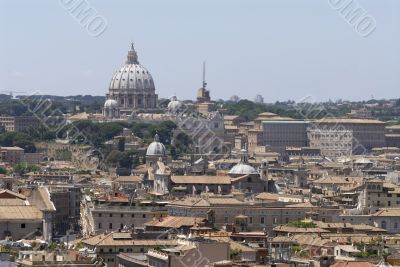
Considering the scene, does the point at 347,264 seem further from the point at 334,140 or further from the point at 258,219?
the point at 334,140

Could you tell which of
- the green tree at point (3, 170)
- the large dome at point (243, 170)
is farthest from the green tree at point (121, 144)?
the large dome at point (243, 170)

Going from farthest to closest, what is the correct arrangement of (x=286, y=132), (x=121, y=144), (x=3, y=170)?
1. (x=286, y=132)
2. (x=121, y=144)
3. (x=3, y=170)

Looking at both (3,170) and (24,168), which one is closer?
(3,170)

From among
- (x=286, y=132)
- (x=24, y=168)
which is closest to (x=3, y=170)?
(x=24, y=168)

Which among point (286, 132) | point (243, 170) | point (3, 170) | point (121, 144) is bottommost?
point (3, 170)

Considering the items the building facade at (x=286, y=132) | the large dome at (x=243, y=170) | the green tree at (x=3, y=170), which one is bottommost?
the green tree at (x=3, y=170)

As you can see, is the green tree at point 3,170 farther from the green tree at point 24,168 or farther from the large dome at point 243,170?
the large dome at point 243,170

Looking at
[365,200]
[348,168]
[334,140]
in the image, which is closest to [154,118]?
[334,140]

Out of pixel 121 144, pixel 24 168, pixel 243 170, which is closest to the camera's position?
pixel 243 170

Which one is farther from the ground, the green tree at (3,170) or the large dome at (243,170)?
the large dome at (243,170)

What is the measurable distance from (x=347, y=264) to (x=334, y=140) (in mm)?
130562

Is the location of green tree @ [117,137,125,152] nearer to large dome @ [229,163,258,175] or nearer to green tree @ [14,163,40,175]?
green tree @ [14,163,40,175]

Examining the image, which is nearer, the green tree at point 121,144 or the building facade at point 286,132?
the green tree at point 121,144

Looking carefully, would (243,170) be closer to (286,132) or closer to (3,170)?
(3,170)
